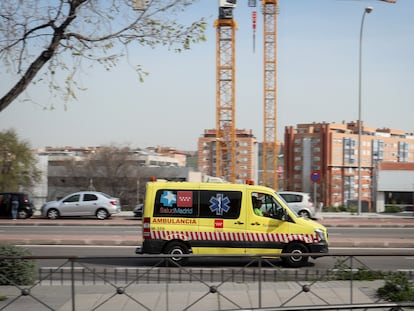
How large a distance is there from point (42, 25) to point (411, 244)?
43.7 feet

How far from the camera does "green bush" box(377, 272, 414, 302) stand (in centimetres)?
778

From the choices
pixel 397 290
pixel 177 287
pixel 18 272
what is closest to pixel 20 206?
pixel 18 272

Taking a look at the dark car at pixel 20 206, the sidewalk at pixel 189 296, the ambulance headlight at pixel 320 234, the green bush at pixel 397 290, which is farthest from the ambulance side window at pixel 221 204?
the dark car at pixel 20 206

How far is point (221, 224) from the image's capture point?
41.0 feet

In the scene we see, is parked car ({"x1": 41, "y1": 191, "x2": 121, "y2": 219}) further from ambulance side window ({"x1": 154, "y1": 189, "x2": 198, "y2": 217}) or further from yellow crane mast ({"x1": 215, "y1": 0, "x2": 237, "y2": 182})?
yellow crane mast ({"x1": 215, "y1": 0, "x2": 237, "y2": 182})

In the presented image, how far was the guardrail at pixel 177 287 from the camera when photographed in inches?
298

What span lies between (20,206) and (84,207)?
3.80 m

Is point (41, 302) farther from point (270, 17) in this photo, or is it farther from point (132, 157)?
point (270, 17)

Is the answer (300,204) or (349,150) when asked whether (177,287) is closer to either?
(300,204)

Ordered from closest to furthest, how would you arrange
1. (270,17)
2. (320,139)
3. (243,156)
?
(270,17) → (320,139) → (243,156)

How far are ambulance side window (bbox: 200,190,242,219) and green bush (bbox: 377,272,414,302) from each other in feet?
15.6

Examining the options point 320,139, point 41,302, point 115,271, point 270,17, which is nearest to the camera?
point 41,302

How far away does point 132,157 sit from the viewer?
60.8 metres

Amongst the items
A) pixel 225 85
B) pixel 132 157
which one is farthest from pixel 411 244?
pixel 225 85
